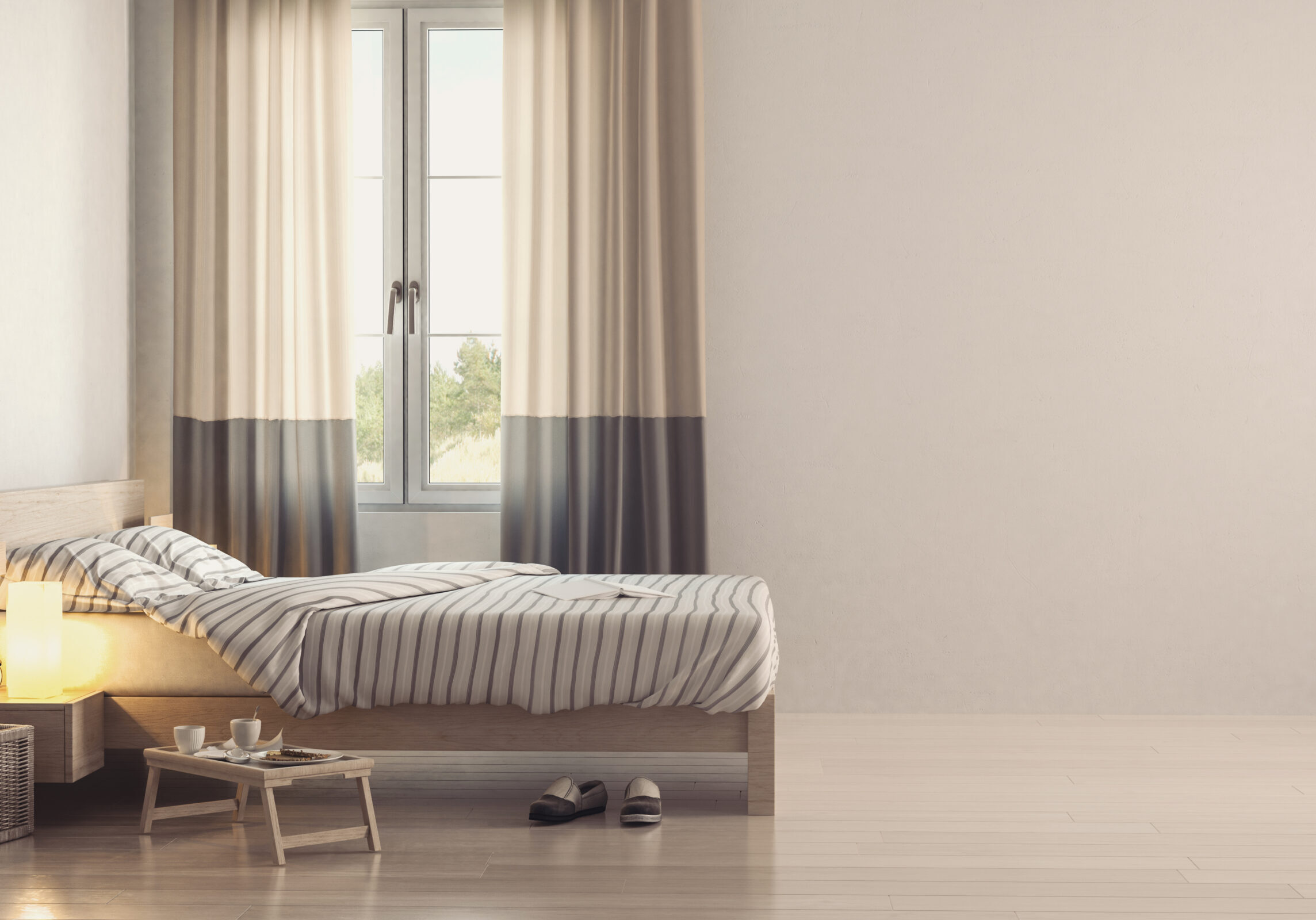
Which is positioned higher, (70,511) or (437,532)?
(70,511)

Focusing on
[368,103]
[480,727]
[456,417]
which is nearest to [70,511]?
[456,417]

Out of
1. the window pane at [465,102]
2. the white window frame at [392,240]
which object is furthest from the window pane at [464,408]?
the window pane at [465,102]

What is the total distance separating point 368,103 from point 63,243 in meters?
1.17

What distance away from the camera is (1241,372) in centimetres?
405

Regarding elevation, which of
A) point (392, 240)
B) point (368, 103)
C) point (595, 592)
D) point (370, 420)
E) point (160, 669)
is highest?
point (368, 103)

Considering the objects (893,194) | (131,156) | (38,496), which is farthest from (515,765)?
(131,156)

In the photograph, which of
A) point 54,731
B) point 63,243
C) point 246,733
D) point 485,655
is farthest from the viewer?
point 63,243

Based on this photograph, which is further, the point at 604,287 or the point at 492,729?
the point at 604,287

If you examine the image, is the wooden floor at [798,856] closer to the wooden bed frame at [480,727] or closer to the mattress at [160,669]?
the wooden bed frame at [480,727]

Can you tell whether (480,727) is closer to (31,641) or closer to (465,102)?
(31,641)

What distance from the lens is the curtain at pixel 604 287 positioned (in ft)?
13.0

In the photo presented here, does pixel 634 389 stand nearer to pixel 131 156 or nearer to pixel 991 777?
pixel 991 777

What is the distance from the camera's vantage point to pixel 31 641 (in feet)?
8.95

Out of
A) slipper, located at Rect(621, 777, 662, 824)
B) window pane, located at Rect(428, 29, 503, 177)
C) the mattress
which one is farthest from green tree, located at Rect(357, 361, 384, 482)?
slipper, located at Rect(621, 777, 662, 824)
